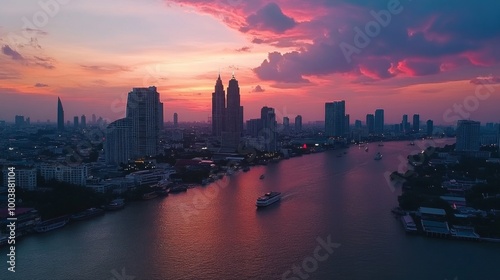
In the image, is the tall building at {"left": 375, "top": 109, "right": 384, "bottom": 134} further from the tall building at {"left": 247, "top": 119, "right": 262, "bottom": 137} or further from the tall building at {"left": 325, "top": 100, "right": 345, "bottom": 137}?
the tall building at {"left": 247, "top": 119, "right": 262, "bottom": 137}

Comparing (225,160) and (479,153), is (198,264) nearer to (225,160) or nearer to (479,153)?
(225,160)

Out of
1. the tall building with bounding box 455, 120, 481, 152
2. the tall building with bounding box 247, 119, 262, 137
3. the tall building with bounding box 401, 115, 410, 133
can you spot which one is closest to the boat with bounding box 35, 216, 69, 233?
the tall building with bounding box 455, 120, 481, 152

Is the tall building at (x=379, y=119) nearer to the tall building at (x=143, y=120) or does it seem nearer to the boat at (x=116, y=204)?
the tall building at (x=143, y=120)

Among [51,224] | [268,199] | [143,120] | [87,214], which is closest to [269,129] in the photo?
[143,120]

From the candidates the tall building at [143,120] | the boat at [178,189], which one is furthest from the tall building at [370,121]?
the boat at [178,189]

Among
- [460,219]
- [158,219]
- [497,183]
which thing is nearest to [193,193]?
[158,219]

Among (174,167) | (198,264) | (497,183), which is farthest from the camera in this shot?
(174,167)
